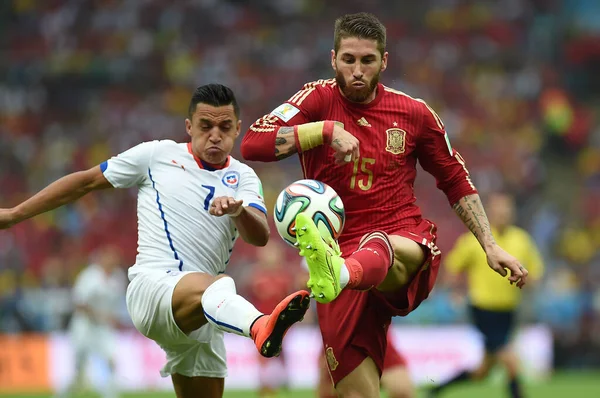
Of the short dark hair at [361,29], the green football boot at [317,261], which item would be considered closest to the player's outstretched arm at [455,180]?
the short dark hair at [361,29]

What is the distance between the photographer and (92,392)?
1591 centimetres

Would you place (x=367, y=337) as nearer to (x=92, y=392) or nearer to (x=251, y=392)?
(x=251, y=392)

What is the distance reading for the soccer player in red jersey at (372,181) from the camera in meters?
5.53

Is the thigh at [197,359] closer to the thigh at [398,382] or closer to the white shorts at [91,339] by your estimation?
the thigh at [398,382]

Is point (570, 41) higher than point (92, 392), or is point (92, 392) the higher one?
point (570, 41)

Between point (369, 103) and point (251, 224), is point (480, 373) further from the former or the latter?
point (251, 224)

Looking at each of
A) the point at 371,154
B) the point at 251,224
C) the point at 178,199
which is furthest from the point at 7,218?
the point at 371,154

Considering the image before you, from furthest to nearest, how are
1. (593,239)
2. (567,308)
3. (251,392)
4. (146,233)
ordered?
(593,239) → (567,308) → (251,392) → (146,233)

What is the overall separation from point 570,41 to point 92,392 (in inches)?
543

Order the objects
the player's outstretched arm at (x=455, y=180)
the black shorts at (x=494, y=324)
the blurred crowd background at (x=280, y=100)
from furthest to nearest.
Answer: the blurred crowd background at (x=280, y=100)
the black shorts at (x=494, y=324)
the player's outstretched arm at (x=455, y=180)

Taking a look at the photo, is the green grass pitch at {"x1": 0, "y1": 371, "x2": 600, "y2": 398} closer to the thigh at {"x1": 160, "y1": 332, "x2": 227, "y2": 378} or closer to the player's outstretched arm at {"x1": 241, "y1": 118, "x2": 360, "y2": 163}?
the thigh at {"x1": 160, "y1": 332, "x2": 227, "y2": 378}

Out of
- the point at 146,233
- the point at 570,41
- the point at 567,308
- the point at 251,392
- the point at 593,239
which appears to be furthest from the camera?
the point at 570,41

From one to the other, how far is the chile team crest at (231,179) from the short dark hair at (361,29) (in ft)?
3.33

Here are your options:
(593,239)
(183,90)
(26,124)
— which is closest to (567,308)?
(593,239)
